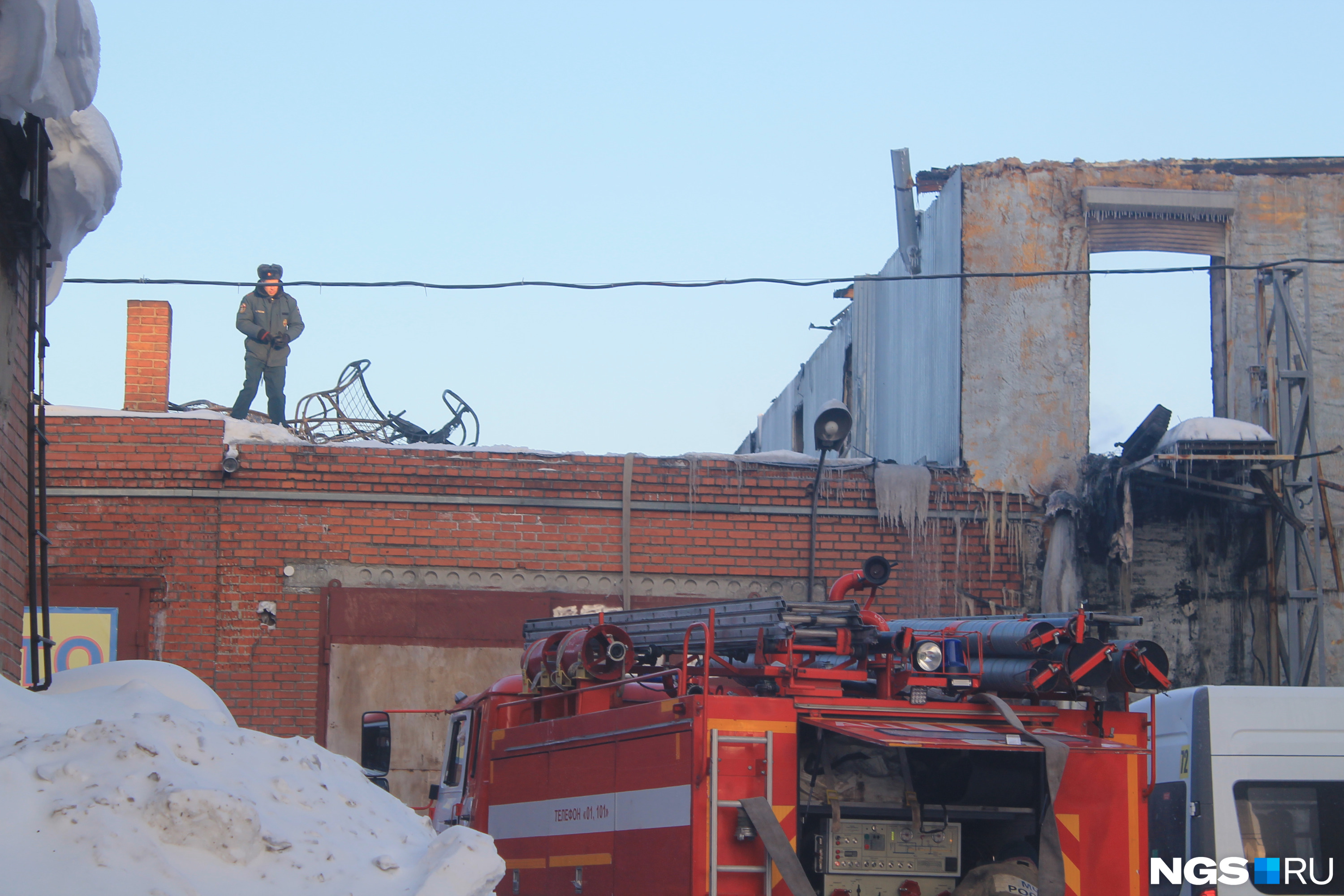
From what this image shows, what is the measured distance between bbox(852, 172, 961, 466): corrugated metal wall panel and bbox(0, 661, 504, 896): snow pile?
11.6 meters

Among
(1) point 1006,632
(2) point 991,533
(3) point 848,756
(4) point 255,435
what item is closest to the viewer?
(3) point 848,756

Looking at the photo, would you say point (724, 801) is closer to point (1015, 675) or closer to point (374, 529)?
point (1015, 675)

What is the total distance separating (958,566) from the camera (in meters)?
14.1

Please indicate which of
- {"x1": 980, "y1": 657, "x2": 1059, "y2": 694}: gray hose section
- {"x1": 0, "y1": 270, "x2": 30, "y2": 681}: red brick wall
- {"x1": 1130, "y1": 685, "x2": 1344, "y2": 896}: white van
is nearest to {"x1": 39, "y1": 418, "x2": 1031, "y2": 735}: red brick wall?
{"x1": 1130, "y1": 685, "x2": 1344, "y2": 896}: white van

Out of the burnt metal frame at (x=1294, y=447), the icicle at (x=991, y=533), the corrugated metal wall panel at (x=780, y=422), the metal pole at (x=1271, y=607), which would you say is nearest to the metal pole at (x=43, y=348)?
the icicle at (x=991, y=533)

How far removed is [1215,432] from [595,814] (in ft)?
26.5

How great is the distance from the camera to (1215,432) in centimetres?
1291

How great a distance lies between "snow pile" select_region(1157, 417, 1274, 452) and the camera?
12859mm

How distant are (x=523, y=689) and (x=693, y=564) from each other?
4.64 metres

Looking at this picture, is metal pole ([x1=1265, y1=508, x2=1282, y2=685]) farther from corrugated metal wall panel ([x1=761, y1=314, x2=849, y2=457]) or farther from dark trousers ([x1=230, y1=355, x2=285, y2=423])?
dark trousers ([x1=230, y1=355, x2=285, y2=423])

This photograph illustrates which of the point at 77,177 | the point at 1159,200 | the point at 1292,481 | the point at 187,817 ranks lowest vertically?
the point at 187,817

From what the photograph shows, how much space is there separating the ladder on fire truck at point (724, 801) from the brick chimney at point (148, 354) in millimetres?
9542

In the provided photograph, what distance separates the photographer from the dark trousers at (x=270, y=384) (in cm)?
1519

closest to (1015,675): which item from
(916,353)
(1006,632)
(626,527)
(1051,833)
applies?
(1006,632)
